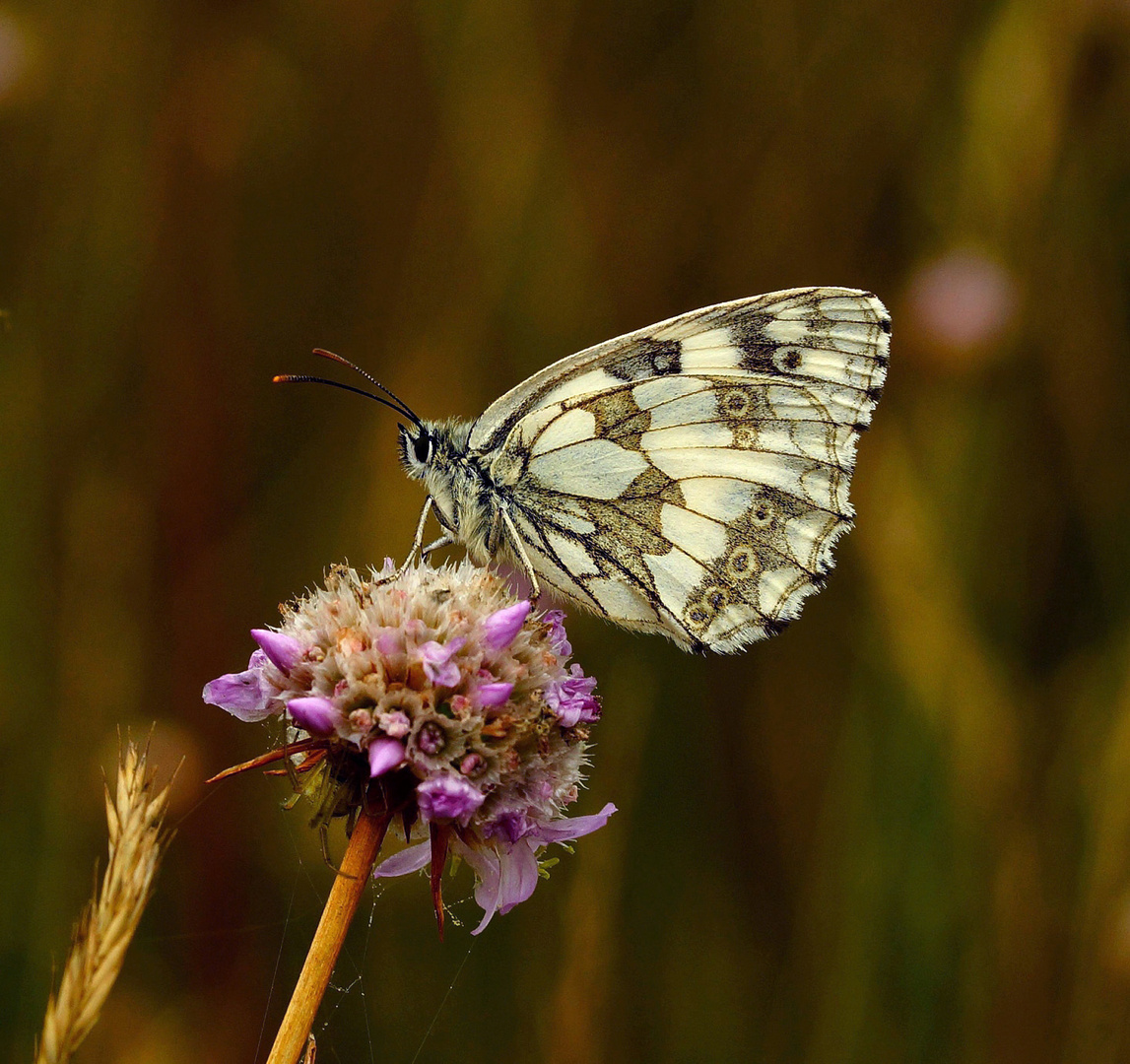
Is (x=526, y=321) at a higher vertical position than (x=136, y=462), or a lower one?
higher

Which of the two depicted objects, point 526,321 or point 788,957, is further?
point 526,321

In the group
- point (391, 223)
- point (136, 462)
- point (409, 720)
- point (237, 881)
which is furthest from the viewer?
point (391, 223)

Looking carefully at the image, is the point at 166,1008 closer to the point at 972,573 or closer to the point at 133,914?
the point at 133,914

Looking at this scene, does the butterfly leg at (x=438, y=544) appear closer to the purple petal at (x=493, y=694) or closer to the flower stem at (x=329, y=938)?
the purple petal at (x=493, y=694)

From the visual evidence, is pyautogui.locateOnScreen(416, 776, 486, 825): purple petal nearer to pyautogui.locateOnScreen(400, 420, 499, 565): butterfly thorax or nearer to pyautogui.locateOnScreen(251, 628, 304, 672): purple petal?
pyautogui.locateOnScreen(251, 628, 304, 672): purple petal

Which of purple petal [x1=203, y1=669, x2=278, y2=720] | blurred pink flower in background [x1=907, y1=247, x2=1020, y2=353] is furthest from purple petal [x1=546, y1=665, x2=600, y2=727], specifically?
blurred pink flower in background [x1=907, y1=247, x2=1020, y2=353]

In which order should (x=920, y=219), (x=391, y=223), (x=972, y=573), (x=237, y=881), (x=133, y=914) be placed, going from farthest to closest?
(x=391, y=223), (x=920, y=219), (x=972, y=573), (x=237, y=881), (x=133, y=914)

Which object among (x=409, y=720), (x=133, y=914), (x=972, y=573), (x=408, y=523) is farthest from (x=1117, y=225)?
(x=133, y=914)
